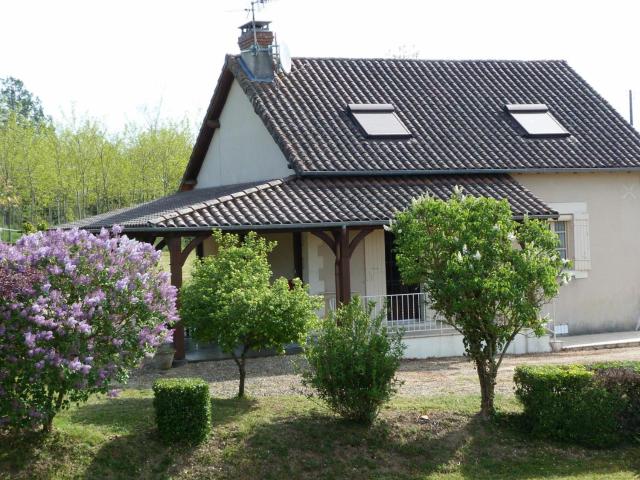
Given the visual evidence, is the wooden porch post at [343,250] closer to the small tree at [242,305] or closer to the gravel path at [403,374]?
the gravel path at [403,374]

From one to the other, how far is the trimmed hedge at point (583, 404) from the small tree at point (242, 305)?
117 inches

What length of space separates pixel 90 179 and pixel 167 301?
1074 inches

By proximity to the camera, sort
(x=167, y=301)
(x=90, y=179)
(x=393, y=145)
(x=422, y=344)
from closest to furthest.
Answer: (x=167, y=301) < (x=422, y=344) < (x=393, y=145) < (x=90, y=179)

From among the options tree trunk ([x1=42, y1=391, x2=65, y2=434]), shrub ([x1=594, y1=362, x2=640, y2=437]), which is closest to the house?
shrub ([x1=594, y1=362, x2=640, y2=437])

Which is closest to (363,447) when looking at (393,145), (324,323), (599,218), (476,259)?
(324,323)

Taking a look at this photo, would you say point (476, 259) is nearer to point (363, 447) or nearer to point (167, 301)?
point (363, 447)

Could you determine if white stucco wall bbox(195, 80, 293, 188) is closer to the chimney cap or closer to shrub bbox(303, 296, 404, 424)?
the chimney cap

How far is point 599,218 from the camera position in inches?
777

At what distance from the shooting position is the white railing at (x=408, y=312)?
55.6 feet

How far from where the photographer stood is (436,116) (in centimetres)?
1998

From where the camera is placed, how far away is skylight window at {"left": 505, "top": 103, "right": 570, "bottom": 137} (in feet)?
65.6

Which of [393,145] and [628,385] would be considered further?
[393,145]

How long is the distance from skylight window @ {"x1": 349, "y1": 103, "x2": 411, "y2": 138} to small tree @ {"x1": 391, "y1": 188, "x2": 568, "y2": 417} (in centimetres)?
768

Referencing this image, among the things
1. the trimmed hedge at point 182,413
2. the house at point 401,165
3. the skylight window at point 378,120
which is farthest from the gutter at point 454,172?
the trimmed hedge at point 182,413
